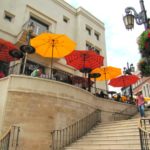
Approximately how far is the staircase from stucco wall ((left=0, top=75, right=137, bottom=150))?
143cm

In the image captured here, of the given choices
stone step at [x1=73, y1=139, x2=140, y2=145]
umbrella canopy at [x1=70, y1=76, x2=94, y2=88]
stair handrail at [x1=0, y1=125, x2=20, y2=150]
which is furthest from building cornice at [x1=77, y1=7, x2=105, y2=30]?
stair handrail at [x1=0, y1=125, x2=20, y2=150]

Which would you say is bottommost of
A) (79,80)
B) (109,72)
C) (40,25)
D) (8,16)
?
(79,80)

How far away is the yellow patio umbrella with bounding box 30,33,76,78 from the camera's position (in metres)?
14.6

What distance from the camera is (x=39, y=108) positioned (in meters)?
11.5

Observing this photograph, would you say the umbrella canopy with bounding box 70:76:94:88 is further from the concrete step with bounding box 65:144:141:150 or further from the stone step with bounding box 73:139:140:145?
the concrete step with bounding box 65:144:141:150

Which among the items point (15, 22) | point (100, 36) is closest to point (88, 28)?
point (100, 36)

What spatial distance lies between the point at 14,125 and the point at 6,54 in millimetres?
6258

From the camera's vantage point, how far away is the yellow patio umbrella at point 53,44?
1456 cm

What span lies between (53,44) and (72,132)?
20.3 ft

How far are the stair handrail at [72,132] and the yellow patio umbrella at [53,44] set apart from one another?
474cm

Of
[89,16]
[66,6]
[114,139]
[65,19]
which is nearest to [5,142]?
[114,139]

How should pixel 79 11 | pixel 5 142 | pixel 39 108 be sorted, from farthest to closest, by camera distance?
pixel 79 11
pixel 39 108
pixel 5 142

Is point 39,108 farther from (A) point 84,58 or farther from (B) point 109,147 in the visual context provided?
(A) point 84,58

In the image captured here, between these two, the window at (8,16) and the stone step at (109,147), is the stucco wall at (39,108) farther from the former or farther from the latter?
the window at (8,16)
